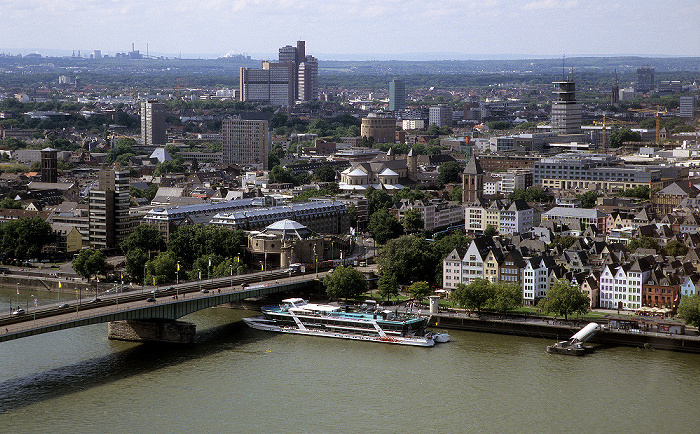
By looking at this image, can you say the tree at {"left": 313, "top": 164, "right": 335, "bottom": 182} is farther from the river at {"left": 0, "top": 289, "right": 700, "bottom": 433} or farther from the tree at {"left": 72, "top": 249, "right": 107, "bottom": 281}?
the river at {"left": 0, "top": 289, "right": 700, "bottom": 433}

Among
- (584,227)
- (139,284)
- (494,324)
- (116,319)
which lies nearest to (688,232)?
(584,227)

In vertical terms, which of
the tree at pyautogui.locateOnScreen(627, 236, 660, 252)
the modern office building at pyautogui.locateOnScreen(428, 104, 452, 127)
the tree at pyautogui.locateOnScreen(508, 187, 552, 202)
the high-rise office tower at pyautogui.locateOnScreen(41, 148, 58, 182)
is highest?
the modern office building at pyautogui.locateOnScreen(428, 104, 452, 127)

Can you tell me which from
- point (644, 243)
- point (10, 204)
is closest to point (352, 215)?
point (644, 243)

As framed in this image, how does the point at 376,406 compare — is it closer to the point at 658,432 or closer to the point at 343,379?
the point at 343,379

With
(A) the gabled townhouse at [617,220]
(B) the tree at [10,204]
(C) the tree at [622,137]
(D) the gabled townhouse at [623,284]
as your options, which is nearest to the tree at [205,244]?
(D) the gabled townhouse at [623,284]

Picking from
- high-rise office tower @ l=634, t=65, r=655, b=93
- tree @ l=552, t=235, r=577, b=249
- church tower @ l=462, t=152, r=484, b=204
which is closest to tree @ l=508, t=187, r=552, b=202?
church tower @ l=462, t=152, r=484, b=204
